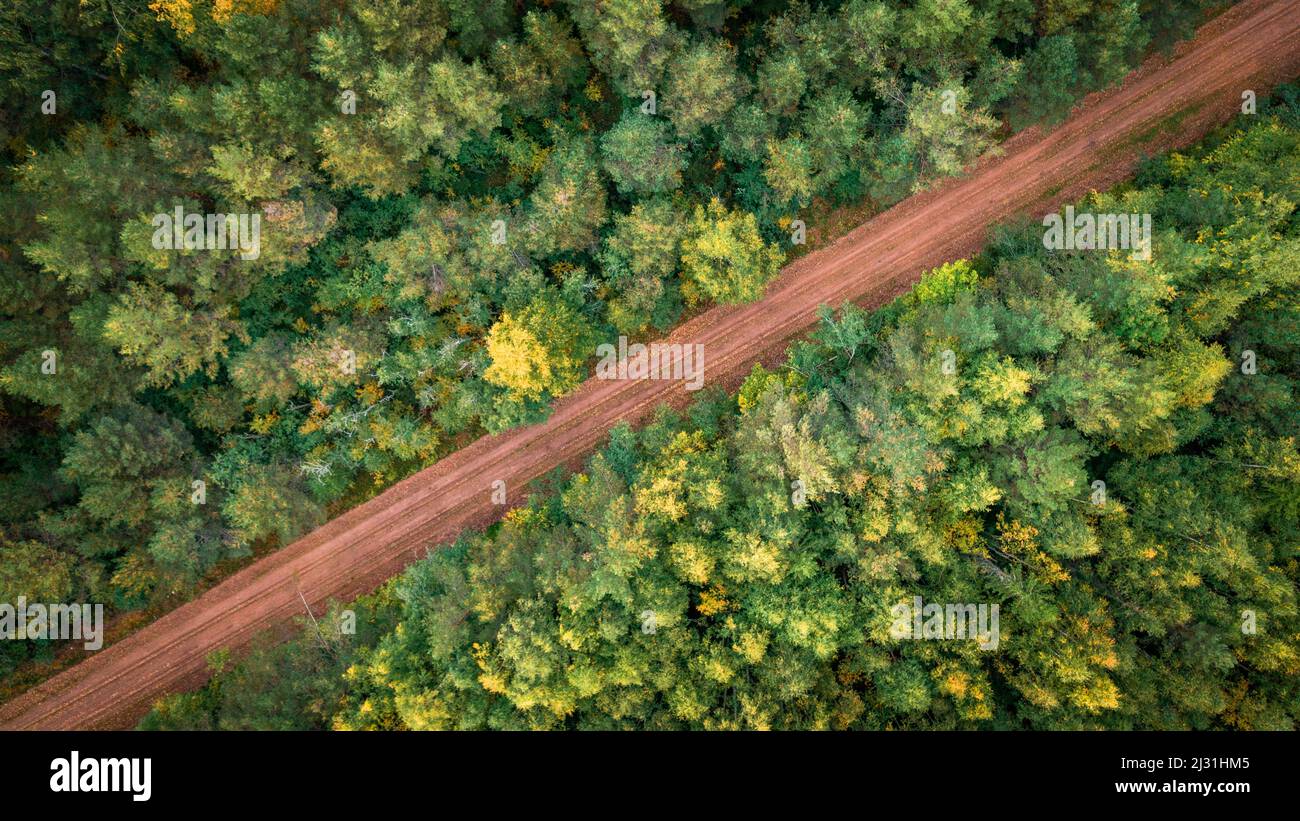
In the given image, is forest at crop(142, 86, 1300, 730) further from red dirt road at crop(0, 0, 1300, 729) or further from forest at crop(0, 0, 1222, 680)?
red dirt road at crop(0, 0, 1300, 729)

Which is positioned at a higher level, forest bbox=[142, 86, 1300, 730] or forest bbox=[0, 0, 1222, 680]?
forest bbox=[0, 0, 1222, 680]

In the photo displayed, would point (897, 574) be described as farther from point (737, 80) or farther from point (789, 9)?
point (789, 9)

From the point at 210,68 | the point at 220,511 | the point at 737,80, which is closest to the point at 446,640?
the point at 220,511

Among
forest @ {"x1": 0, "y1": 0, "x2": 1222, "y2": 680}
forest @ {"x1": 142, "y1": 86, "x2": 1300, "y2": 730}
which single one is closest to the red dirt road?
forest @ {"x1": 0, "y1": 0, "x2": 1222, "y2": 680}

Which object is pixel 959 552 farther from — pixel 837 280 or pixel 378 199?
pixel 378 199

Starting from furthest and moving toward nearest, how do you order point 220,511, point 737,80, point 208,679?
point 208,679
point 220,511
point 737,80

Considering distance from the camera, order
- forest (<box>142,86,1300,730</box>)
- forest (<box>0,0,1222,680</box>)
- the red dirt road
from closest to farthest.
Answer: forest (<box>142,86,1300,730</box>)
forest (<box>0,0,1222,680</box>)
the red dirt road
